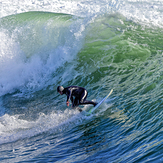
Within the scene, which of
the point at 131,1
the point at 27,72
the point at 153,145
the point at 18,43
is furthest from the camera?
the point at 131,1

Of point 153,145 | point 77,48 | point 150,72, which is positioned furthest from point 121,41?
point 153,145

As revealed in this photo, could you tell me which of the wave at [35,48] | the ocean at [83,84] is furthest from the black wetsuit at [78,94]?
the wave at [35,48]

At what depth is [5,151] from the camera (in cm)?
537

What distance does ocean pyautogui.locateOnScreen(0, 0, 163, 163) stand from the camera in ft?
16.5

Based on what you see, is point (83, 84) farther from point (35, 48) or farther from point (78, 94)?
point (35, 48)

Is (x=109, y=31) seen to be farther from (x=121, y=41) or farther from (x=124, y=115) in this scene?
(x=124, y=115)

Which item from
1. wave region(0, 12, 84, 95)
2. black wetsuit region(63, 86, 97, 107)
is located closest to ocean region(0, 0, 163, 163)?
wave region(0, 12, 84, 95)

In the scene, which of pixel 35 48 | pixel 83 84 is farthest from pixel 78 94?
pixel 35 48

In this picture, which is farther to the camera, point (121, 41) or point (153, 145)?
point (121, 41)

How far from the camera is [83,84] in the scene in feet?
30.8

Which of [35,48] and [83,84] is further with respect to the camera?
[35,48]

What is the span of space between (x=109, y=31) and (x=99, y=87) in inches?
233

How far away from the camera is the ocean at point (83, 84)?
5.04 metres

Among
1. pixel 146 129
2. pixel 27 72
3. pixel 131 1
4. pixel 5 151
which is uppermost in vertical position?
pixel 131 1
